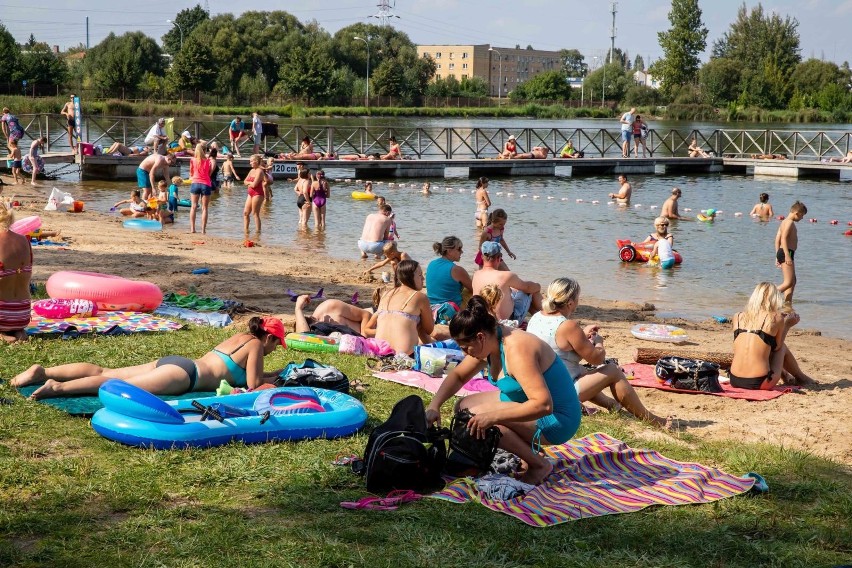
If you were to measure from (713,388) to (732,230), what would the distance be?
13.3 meters

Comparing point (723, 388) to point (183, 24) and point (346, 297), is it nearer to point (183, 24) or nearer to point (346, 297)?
point (346, 297)

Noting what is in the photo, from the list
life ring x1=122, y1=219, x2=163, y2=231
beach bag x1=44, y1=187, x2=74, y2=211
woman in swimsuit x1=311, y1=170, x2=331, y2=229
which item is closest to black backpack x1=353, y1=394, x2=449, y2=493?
life ring x1=122, y1=219, x2=163, y2=231

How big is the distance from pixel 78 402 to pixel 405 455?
2.12m

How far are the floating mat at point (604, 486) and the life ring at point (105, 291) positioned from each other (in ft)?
14.9

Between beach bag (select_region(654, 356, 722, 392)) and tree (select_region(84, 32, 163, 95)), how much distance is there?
209 ft

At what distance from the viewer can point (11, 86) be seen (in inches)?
2415

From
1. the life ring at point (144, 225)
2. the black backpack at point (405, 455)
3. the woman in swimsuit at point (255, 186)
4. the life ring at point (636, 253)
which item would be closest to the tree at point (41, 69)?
the life ring at point (144, 225)

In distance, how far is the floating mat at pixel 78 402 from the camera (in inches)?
202

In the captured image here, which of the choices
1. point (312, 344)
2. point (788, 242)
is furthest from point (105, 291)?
point (788, 242)

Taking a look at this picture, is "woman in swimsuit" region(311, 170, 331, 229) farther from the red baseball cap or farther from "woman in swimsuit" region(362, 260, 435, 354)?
the red baseball cap

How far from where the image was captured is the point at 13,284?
21.9ft

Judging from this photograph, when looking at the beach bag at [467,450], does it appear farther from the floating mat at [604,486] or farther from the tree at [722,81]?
the tree at [722,81]

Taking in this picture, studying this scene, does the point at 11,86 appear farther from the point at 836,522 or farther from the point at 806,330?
the point at 836,522

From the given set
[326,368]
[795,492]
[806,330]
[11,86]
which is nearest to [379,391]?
[326,368]
